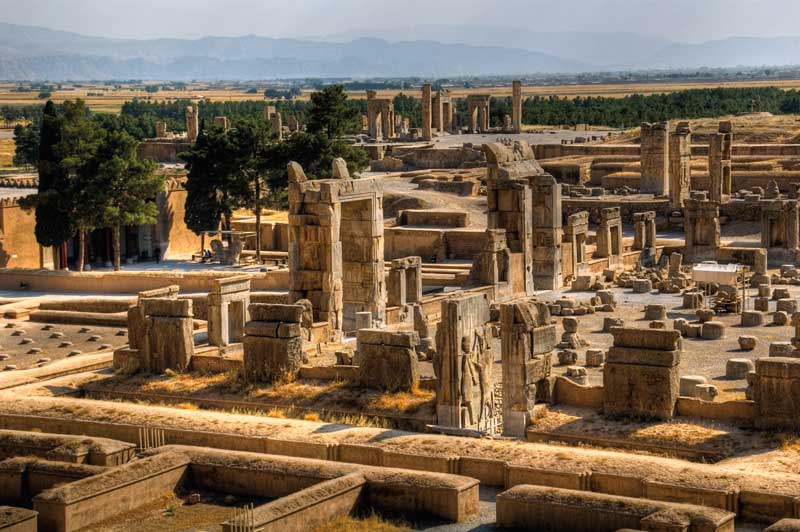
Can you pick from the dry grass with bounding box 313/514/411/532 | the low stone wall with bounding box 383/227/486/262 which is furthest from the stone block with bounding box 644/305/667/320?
the dry grass with bounding box 313/514/411/532

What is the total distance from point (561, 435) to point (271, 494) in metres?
5.11

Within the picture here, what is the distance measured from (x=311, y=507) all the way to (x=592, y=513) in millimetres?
3261

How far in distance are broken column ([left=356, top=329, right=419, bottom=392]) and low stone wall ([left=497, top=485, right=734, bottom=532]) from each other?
7160 millimetres

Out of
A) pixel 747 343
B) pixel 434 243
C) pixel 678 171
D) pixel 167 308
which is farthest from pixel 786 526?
pixel 678 171

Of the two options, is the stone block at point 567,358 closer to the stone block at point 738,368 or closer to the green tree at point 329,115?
the stone block at point 738,368

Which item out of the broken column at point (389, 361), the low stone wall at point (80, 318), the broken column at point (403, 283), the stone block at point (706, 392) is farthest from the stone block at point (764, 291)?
the low stone wall at point (80, 318)

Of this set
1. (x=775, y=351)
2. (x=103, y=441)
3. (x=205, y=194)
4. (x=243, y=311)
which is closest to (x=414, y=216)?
(x=205, y=194)

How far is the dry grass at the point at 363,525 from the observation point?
56.5 ft

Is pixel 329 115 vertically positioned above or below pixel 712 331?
above

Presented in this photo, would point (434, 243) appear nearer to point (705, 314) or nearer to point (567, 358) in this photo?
point (705, 314)

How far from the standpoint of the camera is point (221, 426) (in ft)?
73.2

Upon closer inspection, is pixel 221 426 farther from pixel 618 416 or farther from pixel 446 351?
pixel 618 416

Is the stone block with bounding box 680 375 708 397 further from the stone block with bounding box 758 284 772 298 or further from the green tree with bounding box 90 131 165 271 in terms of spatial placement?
the green tree with bounding box 90 131 165 271

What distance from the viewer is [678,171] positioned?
177 ft
